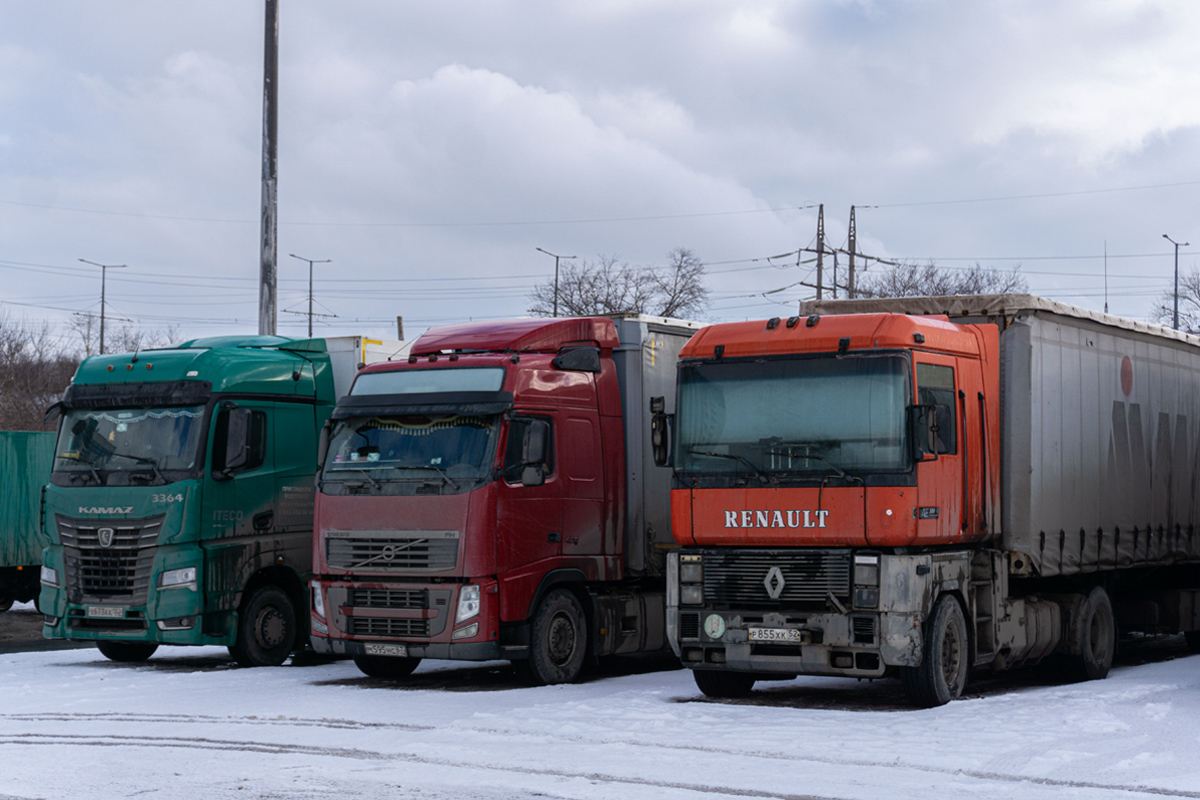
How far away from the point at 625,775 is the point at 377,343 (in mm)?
9832

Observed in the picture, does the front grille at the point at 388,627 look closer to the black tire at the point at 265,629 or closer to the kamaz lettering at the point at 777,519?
the black tire at the point at 265,629

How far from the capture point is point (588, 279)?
72.1 metres

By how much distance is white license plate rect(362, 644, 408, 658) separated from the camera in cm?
1427

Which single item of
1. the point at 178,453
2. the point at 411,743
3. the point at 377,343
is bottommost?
the point at 411,743

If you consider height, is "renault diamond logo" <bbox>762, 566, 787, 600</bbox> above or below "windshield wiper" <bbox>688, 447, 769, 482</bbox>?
below

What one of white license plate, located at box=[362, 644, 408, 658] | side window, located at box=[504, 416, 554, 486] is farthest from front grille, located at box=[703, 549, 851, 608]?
white license plate, located at box=[362, 644, 408, 658]

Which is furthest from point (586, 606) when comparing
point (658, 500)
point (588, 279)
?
point (588, 279)

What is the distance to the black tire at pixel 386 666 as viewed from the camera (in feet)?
50.9

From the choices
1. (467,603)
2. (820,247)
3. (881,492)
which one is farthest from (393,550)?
(820,247)

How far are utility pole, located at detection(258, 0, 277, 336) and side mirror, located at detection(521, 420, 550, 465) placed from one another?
8493 millimetres

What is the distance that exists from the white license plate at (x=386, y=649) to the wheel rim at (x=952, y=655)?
196 inches

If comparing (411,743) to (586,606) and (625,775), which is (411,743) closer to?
(625,775)

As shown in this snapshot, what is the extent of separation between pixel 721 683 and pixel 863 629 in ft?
6.14

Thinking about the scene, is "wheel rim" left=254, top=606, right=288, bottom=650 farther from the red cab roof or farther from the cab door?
the cab door
